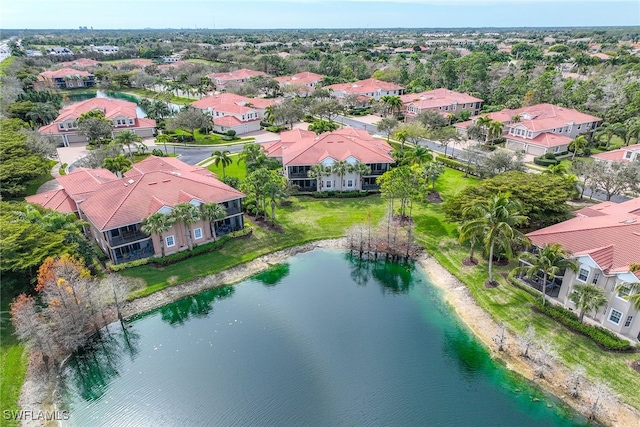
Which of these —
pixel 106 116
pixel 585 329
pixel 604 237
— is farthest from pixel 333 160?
pixel 106 116

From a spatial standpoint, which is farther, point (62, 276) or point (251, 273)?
point (251, 273)

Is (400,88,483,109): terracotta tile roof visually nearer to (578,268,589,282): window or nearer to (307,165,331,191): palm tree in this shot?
(307,165,331,191): palm tree

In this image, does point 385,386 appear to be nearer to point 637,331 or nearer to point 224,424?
point 224,424

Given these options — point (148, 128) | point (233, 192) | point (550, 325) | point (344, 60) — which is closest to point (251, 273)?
point (233, 192)

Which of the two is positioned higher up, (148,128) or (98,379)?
(148,128)

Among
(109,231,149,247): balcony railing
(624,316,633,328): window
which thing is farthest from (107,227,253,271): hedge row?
(624,316,633,328): window

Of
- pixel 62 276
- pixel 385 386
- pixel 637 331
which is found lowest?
pixel 385 386
